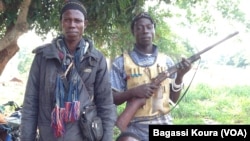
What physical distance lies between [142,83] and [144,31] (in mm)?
367

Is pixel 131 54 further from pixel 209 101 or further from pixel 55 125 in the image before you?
pixel 209 101

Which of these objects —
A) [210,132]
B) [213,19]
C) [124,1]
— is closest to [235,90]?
[213,19]

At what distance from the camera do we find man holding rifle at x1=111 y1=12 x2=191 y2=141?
8.38ft

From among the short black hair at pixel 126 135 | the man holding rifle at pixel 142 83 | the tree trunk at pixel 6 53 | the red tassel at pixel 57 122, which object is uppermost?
the tree trunk at pixel 6 53

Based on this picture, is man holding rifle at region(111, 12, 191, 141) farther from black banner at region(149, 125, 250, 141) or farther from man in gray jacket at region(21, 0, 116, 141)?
man in gray jacket at region(21, 0, 116, 141)

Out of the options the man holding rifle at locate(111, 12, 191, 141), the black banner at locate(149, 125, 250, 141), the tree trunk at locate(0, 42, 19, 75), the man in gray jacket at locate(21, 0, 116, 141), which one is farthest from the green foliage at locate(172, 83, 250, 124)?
the man in gray jacket at locate(21, 0, 116, 141)

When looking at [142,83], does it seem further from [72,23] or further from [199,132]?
[72,23]

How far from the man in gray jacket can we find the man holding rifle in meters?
0.48

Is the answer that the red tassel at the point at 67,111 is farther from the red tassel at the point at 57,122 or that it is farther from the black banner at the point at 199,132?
the black banner at the point at 199,132

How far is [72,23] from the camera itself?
2.04 metres

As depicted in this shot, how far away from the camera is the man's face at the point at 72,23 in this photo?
2.04 m

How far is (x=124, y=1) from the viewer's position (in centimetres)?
418

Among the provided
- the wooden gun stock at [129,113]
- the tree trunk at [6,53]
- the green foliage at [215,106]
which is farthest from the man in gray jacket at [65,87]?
the green foliage at [215,106]

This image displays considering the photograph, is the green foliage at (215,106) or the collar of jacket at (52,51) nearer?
the collar of jacket at (52,51)
